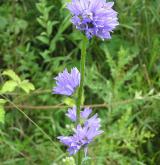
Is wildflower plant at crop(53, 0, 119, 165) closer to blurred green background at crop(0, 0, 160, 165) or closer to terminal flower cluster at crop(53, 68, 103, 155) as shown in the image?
terminal flower cluster at crop(53, 68, 103, 155)

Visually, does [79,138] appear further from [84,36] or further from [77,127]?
[84,36]

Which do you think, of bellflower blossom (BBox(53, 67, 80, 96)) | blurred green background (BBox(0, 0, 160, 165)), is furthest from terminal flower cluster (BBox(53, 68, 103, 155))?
blurred green background (BBox(0, 0, 160, 165))

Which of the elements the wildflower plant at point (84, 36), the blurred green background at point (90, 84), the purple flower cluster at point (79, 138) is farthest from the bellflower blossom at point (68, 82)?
the blurred green background at point (90, 84)

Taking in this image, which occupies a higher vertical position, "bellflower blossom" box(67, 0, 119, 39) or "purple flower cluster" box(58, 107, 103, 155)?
"bellflower blossom" box(67, 0, 119, 39)

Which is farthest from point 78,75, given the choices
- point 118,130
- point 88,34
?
point 118,130

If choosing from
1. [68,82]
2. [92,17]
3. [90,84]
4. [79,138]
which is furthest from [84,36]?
[90,84]

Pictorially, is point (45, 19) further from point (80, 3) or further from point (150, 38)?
point (80, 3)

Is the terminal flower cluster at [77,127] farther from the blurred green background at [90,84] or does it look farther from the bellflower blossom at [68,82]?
the blurred green background at [90,84]

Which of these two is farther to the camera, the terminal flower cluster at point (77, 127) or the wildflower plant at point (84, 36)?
the terminal flower cluster at point (77, 127)
